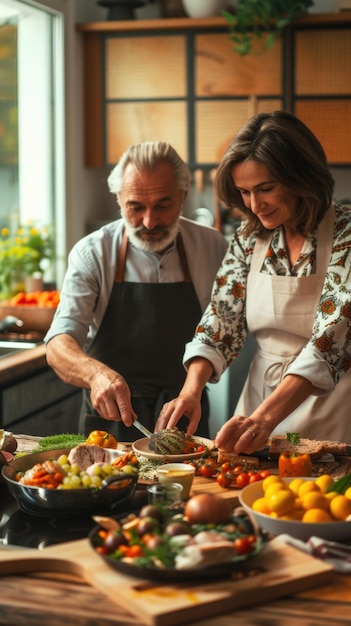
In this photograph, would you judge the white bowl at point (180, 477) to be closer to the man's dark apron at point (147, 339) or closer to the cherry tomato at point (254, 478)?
the cherry tomato at point (254, 478)

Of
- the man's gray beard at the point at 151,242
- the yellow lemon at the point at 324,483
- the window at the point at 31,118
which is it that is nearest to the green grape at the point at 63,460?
the yellow lemon at the point at 324,483

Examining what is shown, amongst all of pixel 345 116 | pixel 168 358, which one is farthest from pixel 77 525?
pixel 345 116

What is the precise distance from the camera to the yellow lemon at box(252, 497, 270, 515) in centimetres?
166

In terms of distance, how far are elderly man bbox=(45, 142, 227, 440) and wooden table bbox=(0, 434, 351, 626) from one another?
1.29 meters

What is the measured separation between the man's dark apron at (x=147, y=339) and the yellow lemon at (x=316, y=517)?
49.9 inches

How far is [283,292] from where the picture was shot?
2.53 m

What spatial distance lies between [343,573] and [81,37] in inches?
159

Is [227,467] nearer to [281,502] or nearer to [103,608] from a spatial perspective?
[281,502]

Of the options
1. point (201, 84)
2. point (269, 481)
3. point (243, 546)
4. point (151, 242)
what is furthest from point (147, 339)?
point (201, 84)

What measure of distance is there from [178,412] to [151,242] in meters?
0.74

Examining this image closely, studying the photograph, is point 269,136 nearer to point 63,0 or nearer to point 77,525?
point 77,525

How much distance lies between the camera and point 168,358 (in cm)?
292

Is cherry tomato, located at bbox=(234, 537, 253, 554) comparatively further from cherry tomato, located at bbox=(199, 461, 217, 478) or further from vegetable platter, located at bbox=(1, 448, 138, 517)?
cherry tomato, located at bbox=(199, 461, 217, 478)

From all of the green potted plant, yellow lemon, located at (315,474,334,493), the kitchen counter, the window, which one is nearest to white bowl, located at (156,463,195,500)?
yellow lemon, located at (315,474,334,493)
